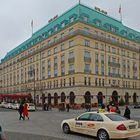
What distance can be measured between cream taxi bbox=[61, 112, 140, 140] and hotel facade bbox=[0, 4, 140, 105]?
1995 inches

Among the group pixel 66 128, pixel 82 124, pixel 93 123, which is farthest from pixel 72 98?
pixel 93 123

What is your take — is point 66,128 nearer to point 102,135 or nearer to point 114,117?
point 102,135

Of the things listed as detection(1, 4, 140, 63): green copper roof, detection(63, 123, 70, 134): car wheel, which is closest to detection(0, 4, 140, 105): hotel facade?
detection(1, 4, 140, 63): green copper roof

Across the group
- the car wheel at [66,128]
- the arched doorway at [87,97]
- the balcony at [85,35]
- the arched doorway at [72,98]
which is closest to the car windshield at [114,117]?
the car wheel at [66,128]

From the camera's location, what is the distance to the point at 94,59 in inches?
2842

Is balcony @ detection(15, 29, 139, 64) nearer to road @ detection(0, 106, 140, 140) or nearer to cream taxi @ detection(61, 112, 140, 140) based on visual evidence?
road @ detection(0, 106, 140, 140)

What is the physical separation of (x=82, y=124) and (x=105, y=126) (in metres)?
1.71

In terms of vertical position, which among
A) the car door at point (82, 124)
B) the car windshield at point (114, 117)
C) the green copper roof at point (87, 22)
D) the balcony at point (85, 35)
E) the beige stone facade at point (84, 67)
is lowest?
the car door at point (82, 124)

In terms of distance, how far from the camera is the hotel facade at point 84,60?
68688 millimetres

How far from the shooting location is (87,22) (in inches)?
2790

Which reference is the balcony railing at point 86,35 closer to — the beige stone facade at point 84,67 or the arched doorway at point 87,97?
the beige stone facade at point 84,67

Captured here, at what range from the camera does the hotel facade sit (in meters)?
68.7

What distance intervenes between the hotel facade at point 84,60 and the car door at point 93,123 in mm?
51068

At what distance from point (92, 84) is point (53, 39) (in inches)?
721
